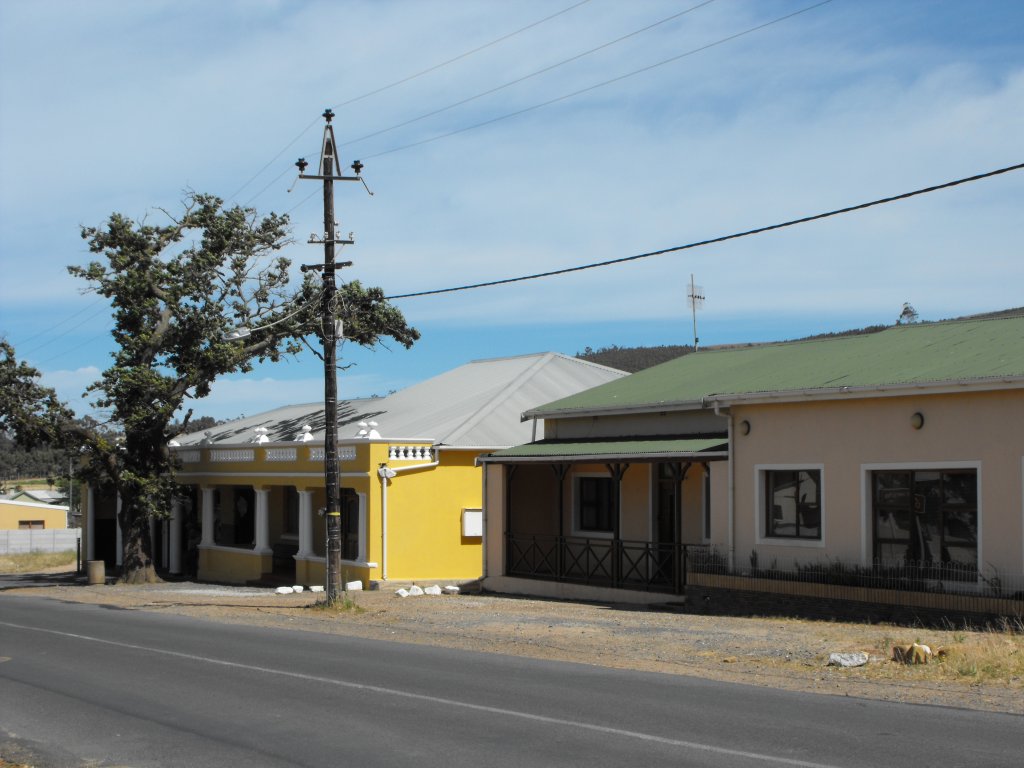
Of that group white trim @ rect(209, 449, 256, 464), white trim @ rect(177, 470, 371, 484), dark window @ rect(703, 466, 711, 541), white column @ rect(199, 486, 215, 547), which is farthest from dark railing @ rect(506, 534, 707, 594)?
white column @ rect(199, 486, 215, 547)

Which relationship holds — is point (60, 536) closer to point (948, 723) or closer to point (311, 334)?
point (311, 334)

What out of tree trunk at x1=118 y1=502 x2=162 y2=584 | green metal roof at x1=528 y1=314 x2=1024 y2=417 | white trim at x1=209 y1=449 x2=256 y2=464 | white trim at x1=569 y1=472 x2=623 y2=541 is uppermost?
green metal roof at x1=528 y1=314 x2=1024 y2=417

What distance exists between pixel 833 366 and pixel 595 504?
7450 millimetres

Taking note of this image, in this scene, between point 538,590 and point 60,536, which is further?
point 60,536

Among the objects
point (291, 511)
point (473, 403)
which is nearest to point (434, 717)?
point (473, 403)

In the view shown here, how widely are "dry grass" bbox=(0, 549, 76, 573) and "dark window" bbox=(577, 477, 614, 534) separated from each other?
99.0 ft

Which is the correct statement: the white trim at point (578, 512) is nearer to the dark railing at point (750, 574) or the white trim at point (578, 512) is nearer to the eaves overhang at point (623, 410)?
the dark railing at point (750, 574)

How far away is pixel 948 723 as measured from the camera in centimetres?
962

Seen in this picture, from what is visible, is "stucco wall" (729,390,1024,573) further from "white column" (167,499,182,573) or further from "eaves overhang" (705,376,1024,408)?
"white column" (167,499,182,573)

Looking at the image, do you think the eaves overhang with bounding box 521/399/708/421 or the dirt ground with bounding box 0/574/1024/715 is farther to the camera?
the eaves overhang with bounding box 521/399/708/421

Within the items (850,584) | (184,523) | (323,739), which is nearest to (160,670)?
(323,739)

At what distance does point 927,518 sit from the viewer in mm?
17953

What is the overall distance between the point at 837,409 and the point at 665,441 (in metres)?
4.71

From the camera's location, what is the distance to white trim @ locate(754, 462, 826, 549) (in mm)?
19266
